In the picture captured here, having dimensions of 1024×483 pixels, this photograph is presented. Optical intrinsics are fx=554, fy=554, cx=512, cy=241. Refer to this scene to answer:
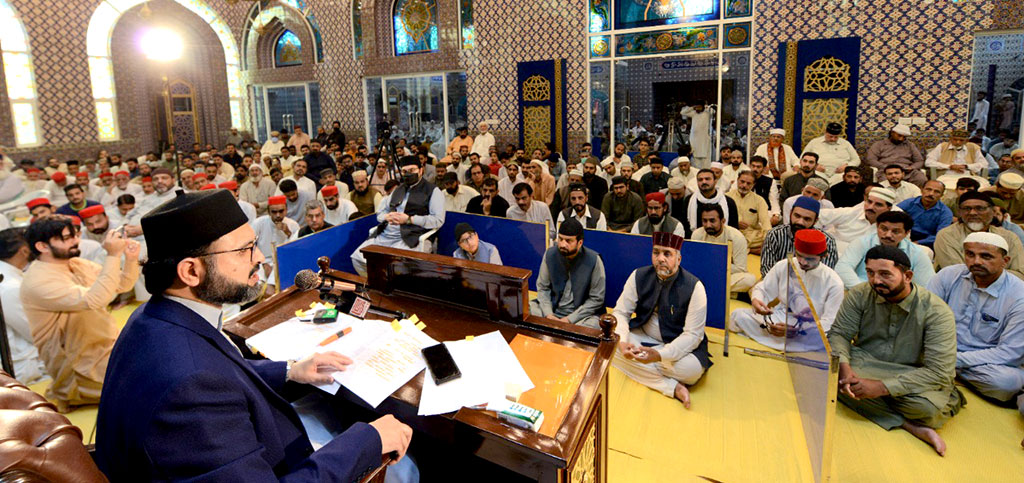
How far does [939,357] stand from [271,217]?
17.2 ft

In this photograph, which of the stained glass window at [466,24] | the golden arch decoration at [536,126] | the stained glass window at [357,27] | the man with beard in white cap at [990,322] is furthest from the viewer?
the stained glass window at [357,27]

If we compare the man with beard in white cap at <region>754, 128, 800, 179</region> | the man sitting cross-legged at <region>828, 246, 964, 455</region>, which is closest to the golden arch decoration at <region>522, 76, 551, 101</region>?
the man with beard in white cap at <region>754, 128, 800, 179</region>

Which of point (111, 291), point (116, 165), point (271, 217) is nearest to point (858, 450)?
point (111, 291)

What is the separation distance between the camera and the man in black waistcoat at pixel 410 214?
5176 millimetres

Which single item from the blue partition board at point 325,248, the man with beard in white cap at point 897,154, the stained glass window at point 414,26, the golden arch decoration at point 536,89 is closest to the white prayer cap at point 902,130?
the man with beard in white cap at point 897,154

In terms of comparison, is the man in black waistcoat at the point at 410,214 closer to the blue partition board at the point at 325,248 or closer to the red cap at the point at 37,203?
the blue partition board at the point at 325,248

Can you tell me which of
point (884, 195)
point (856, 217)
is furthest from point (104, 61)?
point (884, 195)

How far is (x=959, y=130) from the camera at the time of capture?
7.20m

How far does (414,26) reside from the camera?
11102mm

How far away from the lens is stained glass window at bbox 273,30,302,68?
1238 centimetres

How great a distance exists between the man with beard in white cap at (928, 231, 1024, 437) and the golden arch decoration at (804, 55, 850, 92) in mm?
5623

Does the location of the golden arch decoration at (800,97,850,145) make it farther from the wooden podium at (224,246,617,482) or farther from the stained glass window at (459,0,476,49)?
the wooden podium at (224,246,617,482)

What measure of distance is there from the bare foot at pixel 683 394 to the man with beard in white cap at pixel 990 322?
158 cm

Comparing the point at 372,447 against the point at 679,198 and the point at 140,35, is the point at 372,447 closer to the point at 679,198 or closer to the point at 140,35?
the point at 679,198
